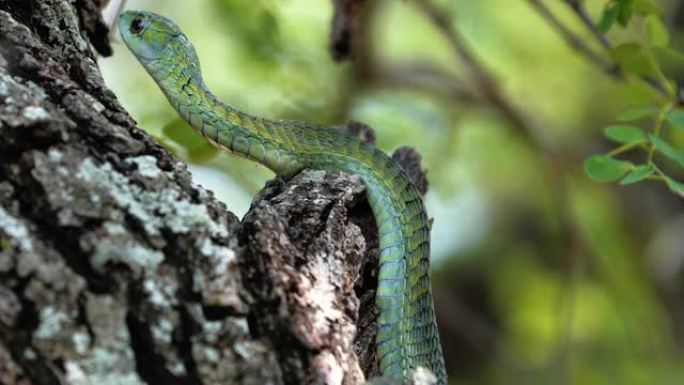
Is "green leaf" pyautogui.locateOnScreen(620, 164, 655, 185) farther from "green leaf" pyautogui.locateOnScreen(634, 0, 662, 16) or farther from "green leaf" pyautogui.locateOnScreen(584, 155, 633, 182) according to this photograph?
"green leaf" pyautogui.locateOnScreen(634, 0, 662, 16)

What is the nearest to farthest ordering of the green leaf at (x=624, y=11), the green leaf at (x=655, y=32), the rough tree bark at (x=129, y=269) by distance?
the rough tree bark at (x=129, y=269)
the green leaf at (x=624, y=11)
the green leaf at (x=655, y=32)

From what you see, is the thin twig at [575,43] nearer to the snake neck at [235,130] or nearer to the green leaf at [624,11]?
the green leaf at [624,11]

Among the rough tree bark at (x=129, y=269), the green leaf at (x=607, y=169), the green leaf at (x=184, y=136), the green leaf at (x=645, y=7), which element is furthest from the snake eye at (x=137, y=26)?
the green leaf at (x=645, y=7)

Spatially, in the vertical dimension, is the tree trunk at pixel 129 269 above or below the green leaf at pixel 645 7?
below

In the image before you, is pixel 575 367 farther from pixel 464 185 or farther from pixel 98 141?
pixel 98 141

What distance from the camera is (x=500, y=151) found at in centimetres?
611

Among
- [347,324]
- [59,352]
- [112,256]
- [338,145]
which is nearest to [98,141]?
[112,256]

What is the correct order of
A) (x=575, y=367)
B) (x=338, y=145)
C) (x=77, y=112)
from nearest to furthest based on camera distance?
1. (x=77, y=112)
2. (x=338, y=145)
3. (x=575, y=367)

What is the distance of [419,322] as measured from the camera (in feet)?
8.01

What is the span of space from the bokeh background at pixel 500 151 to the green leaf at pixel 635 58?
0.95 m

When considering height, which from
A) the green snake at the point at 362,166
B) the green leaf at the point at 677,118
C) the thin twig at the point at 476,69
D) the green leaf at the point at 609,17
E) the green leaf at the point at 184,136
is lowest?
the green snake at the point at 362,166

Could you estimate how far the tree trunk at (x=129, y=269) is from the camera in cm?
163

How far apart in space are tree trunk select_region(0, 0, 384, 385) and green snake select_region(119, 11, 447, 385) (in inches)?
13.8

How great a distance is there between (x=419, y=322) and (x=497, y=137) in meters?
3.70
